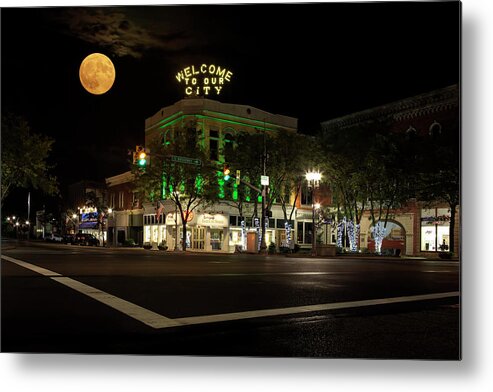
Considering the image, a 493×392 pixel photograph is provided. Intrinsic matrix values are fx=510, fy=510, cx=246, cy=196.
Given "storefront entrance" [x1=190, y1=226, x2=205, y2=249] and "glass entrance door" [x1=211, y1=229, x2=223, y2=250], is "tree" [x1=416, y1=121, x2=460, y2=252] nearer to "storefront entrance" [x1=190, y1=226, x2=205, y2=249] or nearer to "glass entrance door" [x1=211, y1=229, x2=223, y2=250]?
"glass entrance door" [x1=211, y1=229, x2=223, y2=250]

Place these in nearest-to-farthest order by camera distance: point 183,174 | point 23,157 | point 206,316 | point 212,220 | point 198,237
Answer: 1. point 206,316
2. point 23,157
3. point 183,174
4. point 212,220
5. point 198,237

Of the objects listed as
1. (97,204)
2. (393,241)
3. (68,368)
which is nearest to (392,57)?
(68,368)

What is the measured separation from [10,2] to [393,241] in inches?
1473

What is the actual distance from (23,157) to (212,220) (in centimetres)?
2785

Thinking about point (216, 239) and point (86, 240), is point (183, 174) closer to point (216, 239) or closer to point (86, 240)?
point (216, 239)

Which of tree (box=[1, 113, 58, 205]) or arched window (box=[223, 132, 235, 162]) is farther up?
arched window (box=[223, 132, 235, 162])

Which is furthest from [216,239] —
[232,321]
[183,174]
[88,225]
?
[232,321]

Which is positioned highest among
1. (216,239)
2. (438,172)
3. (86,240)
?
(438,172)

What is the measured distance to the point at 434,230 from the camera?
125 ft

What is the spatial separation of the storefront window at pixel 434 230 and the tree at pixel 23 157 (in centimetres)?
2601

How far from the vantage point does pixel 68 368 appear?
712 centimetres

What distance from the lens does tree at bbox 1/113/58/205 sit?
1946cm

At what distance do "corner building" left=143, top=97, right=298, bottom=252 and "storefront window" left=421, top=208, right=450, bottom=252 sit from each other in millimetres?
15548

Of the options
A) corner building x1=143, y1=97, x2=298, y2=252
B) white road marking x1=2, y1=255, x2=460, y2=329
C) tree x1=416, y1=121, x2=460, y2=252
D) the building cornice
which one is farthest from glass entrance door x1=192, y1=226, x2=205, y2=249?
white road marking x1=2, y1=255, x2=460, y2=329
